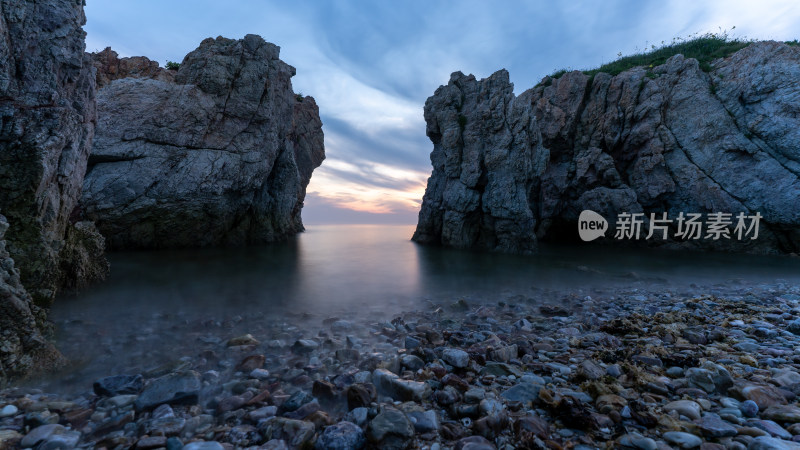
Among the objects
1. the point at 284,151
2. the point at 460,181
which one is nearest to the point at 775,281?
the point at 460,181

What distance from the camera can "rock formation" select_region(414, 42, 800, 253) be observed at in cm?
2644

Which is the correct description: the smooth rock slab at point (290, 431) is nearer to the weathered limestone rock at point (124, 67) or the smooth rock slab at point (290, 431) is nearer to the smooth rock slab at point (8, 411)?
the smooth rock slab at point (8, 411)

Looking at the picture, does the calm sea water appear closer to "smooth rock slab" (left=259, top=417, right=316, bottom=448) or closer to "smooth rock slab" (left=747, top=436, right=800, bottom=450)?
"smooth rock slab" (left=259, top=417, right=316, bottom=448)

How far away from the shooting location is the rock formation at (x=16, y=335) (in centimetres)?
403

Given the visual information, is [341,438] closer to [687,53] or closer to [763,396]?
[763,396]

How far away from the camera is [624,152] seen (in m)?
34.4

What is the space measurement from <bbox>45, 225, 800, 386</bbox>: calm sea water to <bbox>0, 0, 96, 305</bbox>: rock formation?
5.68 ft

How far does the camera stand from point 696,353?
5.07 metres

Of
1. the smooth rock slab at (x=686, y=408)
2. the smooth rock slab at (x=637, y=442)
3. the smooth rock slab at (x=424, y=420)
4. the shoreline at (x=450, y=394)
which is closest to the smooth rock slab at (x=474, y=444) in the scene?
the shoreline at (x=450, y=394)

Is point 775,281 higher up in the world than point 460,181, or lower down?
lower down

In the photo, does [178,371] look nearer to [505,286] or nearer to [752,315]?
[505,286]

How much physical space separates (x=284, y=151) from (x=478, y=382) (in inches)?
1196

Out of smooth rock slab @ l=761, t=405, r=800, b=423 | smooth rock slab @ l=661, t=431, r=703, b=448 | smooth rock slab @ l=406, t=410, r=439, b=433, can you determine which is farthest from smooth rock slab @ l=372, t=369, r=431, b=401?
smooth rock slab @ l=761, t=405, r=800, b=423

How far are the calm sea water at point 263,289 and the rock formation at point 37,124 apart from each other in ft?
5.68
